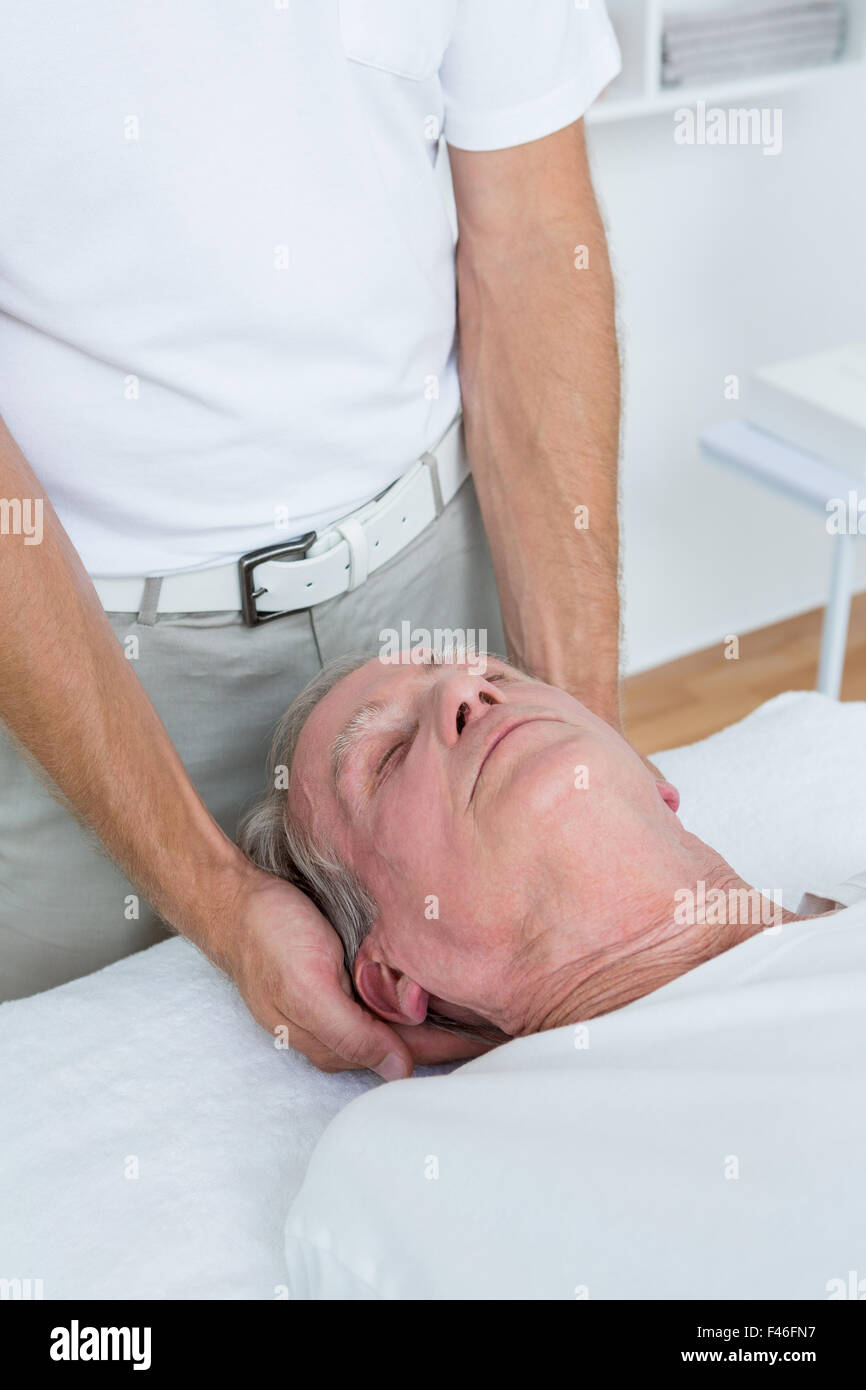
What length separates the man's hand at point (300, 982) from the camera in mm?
1220

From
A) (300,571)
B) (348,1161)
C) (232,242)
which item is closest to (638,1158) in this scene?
(348,1161)

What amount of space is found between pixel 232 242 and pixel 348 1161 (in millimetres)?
841

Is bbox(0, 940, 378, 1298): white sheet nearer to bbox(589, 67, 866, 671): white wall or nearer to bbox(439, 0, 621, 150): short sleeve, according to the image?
bbox(439, 0, 621, 150): short sleeve

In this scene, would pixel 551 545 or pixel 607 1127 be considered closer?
pixel 607 1127

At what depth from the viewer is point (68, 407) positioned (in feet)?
4.24

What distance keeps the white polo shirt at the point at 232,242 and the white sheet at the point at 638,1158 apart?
66 cm

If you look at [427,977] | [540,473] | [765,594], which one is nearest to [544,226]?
[540,473]

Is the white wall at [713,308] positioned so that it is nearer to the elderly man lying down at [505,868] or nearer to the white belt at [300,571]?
the white belt at [300,571]

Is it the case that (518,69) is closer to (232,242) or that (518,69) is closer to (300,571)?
(232,242)

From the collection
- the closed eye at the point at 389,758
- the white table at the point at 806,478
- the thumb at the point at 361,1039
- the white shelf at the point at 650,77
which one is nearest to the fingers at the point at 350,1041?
the thumb at the point at 361,1039

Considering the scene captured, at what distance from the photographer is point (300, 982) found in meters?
1.22
